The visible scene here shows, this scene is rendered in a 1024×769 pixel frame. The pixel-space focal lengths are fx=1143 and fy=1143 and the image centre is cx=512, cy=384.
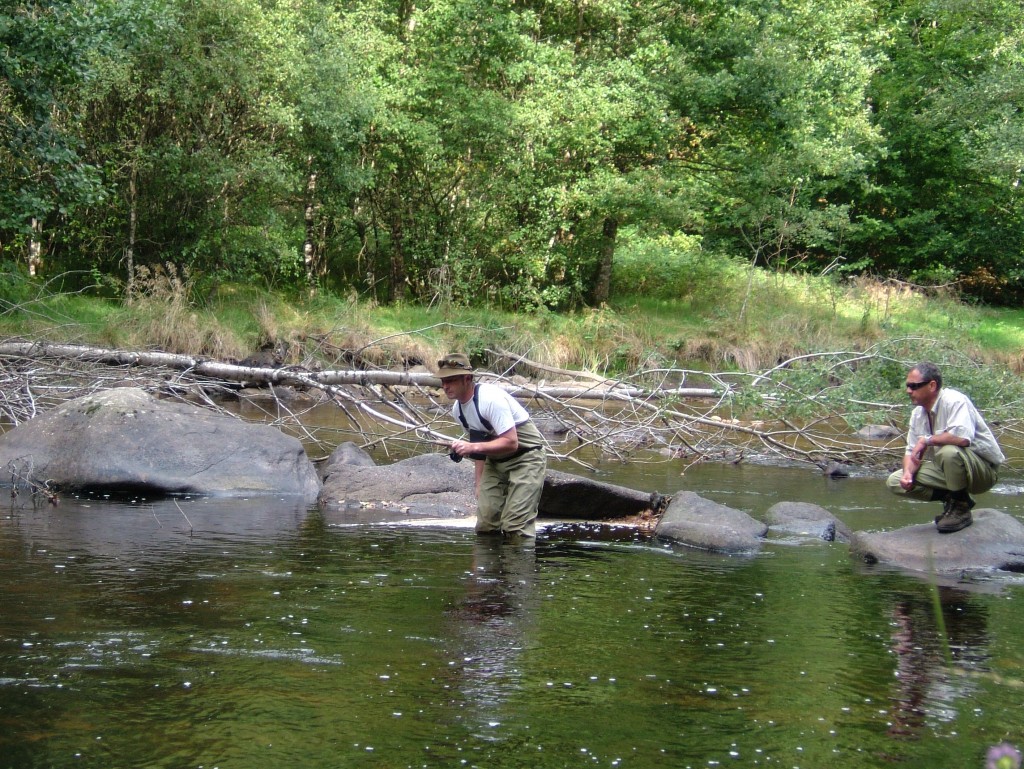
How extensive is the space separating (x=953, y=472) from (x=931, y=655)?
2.52 metres

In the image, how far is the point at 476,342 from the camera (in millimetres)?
18688

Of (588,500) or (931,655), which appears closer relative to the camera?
(931,655)

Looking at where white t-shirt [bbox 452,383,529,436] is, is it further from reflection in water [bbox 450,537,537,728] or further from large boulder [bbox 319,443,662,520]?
large boulder [bbox 319,443,662,520]

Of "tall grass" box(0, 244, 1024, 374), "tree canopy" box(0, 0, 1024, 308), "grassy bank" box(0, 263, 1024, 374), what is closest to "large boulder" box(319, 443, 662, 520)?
"tall grass" box(0, 244, 1024, 374)

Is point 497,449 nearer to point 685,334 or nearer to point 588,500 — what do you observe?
point 588,500

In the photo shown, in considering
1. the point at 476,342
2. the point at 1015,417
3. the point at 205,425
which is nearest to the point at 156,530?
the point at 205,425

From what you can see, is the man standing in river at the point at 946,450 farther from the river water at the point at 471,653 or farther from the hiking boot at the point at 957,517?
the river water at the point at 471,653

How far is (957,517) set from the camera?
8.04m

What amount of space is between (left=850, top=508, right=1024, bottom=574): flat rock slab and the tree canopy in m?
12.6

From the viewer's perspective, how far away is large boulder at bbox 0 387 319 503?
9672mm

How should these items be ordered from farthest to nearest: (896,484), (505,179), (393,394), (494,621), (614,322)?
(505,179), (614,322), (393,394), (896,484), (494,621)

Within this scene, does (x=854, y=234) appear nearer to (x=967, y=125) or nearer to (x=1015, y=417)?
(x=967, y=125)

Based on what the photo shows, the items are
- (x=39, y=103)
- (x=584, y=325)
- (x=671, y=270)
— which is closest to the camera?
(x=39, y=103)

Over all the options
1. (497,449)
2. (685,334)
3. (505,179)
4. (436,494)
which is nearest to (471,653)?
(497,449)
